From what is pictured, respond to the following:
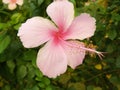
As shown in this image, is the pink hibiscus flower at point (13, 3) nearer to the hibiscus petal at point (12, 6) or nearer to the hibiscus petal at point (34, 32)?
the hibiscus petal at point (12, 6)

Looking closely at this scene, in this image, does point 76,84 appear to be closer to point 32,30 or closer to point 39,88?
point 39,88

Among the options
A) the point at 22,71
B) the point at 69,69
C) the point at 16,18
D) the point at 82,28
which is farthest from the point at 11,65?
the point at 82,28

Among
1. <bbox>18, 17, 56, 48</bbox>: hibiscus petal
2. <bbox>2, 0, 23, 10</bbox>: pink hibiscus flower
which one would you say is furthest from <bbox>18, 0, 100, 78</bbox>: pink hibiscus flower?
<bbox>2, 0, 23, 10</bbox>: pink hibiscus flower

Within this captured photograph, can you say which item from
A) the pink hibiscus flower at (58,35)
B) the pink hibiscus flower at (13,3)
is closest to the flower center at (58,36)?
the pink hibiscus flower at (58,35)

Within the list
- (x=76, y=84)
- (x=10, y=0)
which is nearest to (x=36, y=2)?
(x=10, y=0)

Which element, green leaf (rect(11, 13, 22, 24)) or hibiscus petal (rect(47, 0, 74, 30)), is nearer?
hibiscus petal (rect(47, 0, 74, 30))

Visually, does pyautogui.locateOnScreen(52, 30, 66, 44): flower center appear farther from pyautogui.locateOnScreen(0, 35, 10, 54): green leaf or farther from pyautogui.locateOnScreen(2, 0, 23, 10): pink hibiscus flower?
pyautogui.locateOnScreen(2, 0, 23, 10): pink hibiscus flower
